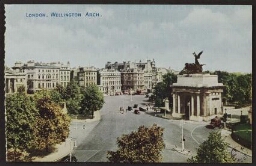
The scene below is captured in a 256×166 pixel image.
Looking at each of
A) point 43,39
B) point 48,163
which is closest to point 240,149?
point 48,163

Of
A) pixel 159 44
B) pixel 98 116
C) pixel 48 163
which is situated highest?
pixel 159 44

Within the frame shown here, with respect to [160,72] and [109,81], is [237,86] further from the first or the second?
[109,81]

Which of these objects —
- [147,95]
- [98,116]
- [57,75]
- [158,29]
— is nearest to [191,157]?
[147,95]

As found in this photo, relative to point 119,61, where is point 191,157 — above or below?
below

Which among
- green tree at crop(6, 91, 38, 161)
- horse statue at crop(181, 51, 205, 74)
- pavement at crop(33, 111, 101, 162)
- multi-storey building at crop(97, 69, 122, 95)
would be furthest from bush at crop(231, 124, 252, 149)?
green tree at crop(6, 91, 38, 161)

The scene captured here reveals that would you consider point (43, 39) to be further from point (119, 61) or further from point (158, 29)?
point (158, 29)

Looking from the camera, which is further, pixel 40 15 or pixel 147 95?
pixel 147 95

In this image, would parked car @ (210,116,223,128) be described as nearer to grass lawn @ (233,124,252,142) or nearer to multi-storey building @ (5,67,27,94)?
grass lawn @ (233,124,252,142)
